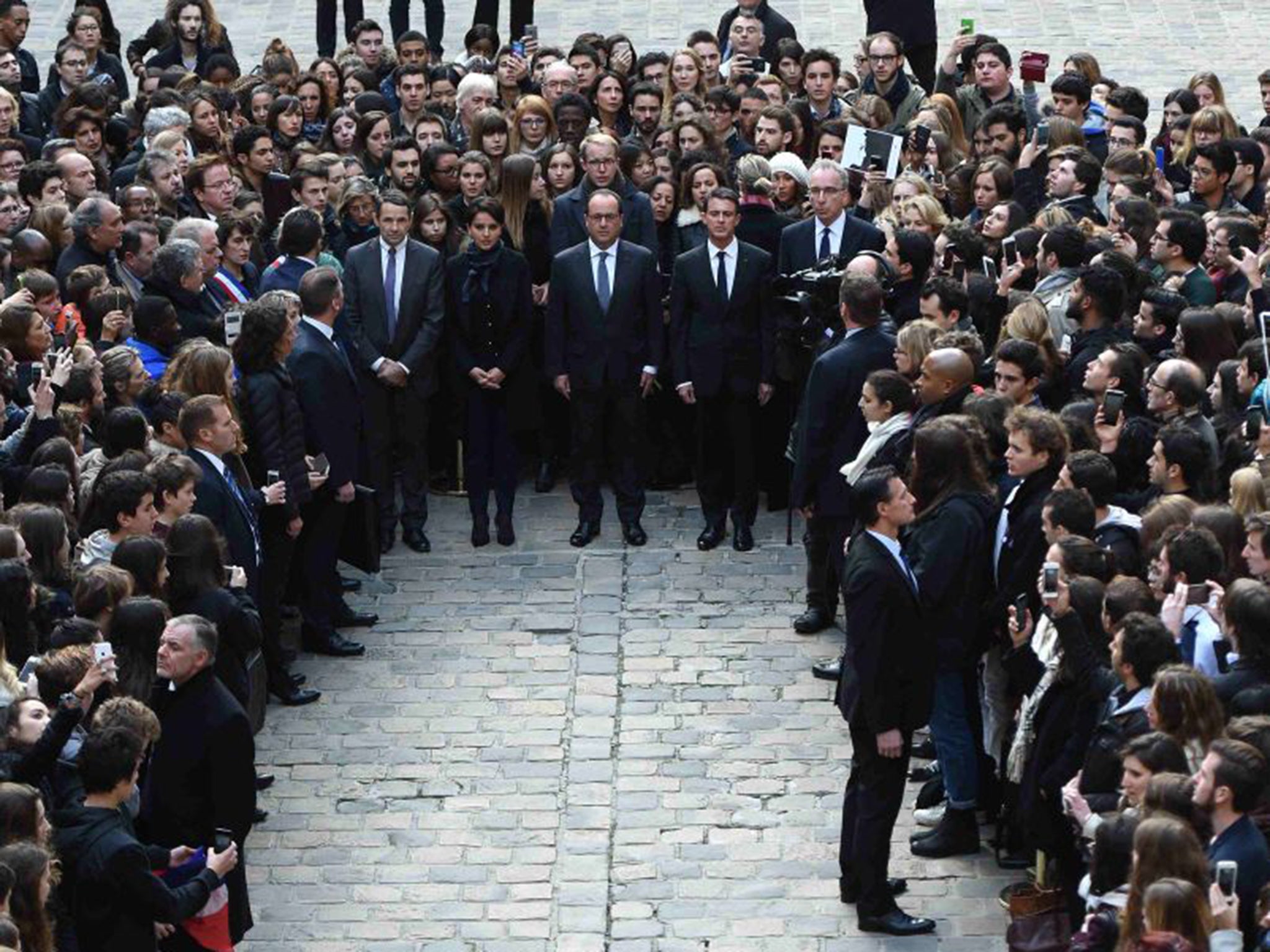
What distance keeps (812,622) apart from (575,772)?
214 cm

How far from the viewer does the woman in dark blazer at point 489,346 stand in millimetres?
15445

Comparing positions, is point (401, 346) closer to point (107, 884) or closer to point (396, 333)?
point (396, 333)

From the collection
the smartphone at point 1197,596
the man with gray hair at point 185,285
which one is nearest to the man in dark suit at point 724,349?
the man with gray hair at point 185,285

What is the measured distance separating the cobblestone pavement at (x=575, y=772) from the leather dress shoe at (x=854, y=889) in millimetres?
57

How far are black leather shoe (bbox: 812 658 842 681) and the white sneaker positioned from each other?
1.51 meters

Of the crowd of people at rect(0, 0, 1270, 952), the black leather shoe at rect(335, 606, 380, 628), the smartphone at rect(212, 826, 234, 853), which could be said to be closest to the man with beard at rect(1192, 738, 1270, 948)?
the crowd of people at rect(0, 0, 1270, 952)

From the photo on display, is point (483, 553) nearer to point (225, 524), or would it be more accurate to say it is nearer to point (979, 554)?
point (225, 524)

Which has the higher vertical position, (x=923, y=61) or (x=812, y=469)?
(x=923, y=61)

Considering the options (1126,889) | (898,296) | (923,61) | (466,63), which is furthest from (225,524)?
(923,61)

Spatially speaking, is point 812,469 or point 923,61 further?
point 923,61

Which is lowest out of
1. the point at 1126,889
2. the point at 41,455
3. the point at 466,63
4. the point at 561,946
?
the point at 561,946

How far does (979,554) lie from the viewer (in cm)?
1175

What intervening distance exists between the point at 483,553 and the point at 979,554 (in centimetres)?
461

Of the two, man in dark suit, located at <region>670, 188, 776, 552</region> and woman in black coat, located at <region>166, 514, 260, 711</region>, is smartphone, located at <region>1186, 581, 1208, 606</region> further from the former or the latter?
man in dark suit, located at <region>670, 188, 776, 552</region>
